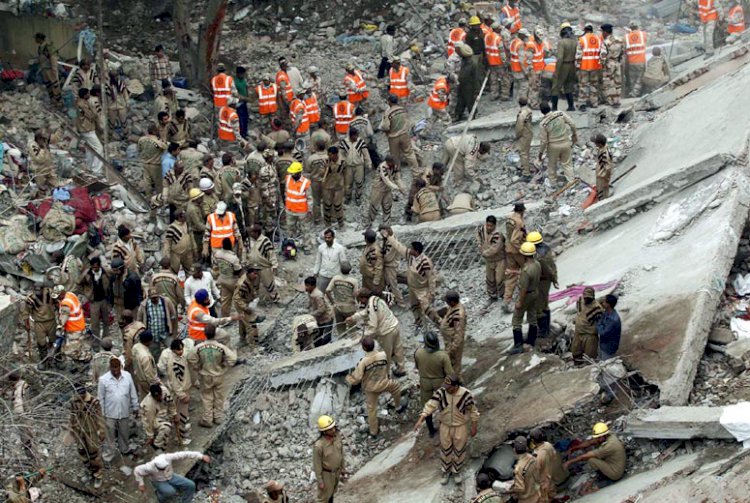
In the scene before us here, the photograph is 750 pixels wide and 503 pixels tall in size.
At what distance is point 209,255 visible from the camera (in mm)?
16250

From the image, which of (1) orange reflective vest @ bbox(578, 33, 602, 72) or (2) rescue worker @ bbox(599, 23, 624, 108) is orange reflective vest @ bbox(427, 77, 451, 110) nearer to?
(1) orange reflective vest @ bbox(578, 33, 602, 72)

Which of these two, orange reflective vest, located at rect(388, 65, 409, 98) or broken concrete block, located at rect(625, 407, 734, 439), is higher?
orange reflective vest, located at rect(388, 65, 409, 98)

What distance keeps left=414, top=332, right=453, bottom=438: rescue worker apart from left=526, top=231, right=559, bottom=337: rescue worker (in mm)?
1319

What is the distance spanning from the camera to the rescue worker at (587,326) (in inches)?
470

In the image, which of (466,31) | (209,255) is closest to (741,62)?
(466,31)

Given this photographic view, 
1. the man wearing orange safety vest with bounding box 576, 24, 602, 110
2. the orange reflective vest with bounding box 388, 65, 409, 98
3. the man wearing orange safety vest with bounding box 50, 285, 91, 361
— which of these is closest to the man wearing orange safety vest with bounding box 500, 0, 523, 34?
the orange reflective vest with bounding box 388, 65, 409, 98

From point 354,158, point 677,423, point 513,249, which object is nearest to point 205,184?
point 354,158

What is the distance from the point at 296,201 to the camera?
1666 cm

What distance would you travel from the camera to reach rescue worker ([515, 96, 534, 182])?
17031mm

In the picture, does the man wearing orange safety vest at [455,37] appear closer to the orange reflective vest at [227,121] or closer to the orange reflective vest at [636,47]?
the orange reflective vest at [636,47]

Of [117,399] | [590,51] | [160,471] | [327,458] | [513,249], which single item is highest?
[590,51]

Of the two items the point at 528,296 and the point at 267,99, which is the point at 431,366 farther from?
the point at 267,99

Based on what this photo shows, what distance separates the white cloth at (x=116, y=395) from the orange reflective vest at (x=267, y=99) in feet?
25.8

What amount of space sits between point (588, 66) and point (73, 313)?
8717 mm
